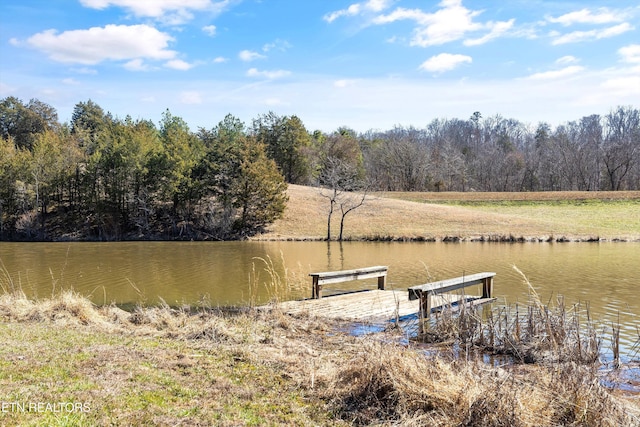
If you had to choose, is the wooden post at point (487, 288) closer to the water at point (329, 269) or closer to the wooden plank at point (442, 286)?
the wooden plank at point (442, 286)

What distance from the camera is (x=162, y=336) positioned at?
9.45m

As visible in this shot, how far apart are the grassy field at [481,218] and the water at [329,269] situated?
13.3 feet

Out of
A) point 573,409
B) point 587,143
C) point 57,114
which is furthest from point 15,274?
point 587,143

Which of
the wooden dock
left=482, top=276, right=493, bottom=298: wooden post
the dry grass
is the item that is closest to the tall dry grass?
the dry grass

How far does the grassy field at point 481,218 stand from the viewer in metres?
41.4

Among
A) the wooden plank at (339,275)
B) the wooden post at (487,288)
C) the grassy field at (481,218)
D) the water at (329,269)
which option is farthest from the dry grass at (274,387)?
the grassy field at (481,218)

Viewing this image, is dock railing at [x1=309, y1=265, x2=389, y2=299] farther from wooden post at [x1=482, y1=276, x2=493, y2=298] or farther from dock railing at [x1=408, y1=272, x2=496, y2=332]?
wooden post at [x1=482, y1=276, x2=493, y2=298]

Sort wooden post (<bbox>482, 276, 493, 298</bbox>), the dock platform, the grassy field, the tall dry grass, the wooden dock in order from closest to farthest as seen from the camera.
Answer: the tall dry grass
the wooden dock
the dock platform
wooden post (<bbox>482, 276, 493, 298</bbox>)
the grassy field

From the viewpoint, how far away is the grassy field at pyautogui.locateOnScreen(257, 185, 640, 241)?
41.4 metres

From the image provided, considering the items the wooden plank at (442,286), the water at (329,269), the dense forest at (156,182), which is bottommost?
the water at (329,269)

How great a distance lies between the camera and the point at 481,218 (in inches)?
1875

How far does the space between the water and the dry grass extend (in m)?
4.49

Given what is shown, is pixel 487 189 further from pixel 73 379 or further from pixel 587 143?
pixel 73 379

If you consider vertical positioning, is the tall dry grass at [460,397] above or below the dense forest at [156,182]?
below
